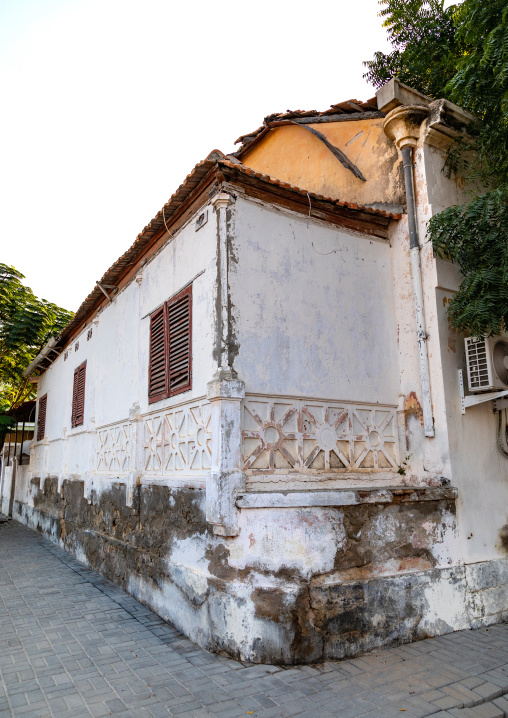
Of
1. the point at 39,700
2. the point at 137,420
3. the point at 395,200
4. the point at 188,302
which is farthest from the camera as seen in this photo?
the point at 137,420

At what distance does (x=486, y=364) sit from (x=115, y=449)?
605 centimetres

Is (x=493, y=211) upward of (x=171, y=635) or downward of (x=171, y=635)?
upward

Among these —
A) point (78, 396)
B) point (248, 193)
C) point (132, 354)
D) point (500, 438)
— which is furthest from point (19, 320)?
point (500, 438)

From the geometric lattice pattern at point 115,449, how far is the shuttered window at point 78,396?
183 cm

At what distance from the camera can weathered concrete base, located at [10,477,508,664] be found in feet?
16.1

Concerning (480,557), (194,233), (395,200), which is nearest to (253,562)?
(480,557)

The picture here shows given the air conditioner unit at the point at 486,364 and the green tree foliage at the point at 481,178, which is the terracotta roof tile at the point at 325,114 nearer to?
the green tree foliage at the point at 481,178

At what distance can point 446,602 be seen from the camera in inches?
225

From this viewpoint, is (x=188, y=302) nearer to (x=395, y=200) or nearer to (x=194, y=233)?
A: (x=194, y=233)

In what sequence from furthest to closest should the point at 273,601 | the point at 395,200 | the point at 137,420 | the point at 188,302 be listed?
the point at 137,420, the point at 395,200, the point at 188,302, the point at 273,601

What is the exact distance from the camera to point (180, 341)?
672cm

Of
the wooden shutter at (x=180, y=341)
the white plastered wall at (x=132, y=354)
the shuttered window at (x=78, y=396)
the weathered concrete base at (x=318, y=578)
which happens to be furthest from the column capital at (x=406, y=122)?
the shuttered window at (x=78, y=396)

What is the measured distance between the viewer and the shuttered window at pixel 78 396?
38.2 feet

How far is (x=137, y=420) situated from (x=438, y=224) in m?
5.00
